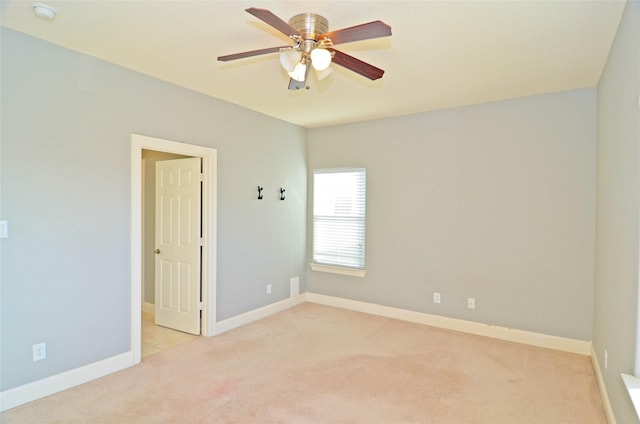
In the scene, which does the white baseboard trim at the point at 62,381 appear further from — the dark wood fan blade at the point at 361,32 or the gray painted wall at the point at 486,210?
the dark wood fan blade at the point at 361,32

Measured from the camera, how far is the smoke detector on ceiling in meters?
2.17

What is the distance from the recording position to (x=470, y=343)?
382cm

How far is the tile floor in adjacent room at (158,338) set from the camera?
11.9ft

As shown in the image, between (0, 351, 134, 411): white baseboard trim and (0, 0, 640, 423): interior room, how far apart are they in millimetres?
15

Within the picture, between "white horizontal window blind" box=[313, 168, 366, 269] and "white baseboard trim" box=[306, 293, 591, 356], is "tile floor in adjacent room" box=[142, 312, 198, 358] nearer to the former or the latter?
"white baseboard trim" box=[306, 293, 591, 356]

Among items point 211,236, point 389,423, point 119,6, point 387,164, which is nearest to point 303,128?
point 387,164

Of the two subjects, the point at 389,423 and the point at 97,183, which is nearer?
the point at 389,423

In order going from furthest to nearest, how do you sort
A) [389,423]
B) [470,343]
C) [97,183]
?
1. [470,343]
2. [97,183]
3. [389,423]

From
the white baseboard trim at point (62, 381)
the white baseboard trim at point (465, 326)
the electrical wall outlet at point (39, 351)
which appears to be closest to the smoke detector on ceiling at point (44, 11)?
the electrical wall outlet at point (39, 351)

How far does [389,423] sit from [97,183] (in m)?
2.97

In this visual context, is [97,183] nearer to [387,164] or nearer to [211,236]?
[211,236]

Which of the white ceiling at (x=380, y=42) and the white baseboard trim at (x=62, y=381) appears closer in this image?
the white ceiling at (x=380, y=42)

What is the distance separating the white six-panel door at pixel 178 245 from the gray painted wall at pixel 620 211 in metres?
3.68

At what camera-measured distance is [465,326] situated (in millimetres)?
4191
